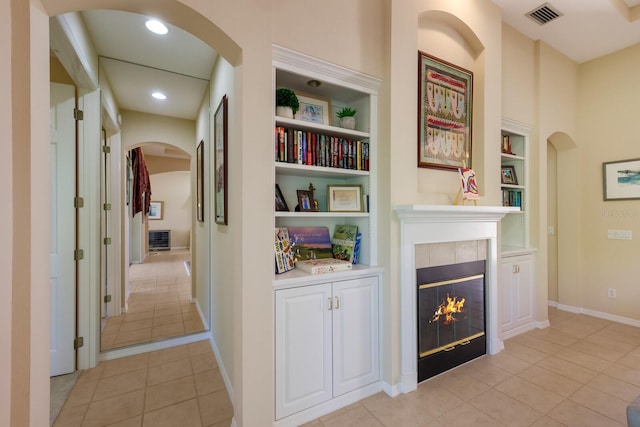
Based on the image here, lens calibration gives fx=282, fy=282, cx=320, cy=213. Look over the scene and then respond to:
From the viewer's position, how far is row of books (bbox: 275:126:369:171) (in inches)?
76.8

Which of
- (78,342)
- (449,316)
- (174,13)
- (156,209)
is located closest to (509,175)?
(449,316)

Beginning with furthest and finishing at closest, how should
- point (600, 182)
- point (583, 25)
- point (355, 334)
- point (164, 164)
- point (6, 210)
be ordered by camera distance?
point (164, 164) < point (600, 182) < point (583, 25) < point (355, 334) < point (6, 210)

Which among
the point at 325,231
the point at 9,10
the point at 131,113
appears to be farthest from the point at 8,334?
the point at 131,113

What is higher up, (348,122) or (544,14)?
(544,14)

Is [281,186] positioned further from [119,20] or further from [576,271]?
[576,271]

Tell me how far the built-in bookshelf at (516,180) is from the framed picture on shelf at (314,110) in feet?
7.81

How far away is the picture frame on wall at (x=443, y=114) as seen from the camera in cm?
242

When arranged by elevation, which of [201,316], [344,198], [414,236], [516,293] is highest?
[344,198]

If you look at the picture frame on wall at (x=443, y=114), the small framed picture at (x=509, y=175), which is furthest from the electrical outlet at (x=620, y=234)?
the picture frame on wall at (x=443, y=114)

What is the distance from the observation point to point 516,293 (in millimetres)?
3215

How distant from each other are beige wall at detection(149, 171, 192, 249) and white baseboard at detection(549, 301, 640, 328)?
9.56 metres

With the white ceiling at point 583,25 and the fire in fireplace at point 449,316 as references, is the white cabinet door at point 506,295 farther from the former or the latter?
the white ceiling at point 583,25

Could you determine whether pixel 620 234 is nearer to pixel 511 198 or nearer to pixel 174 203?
pixel 511 198

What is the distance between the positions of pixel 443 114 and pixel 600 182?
2814 mm
